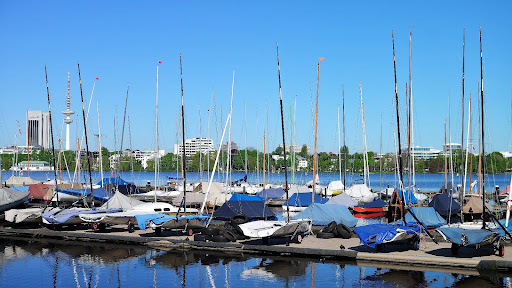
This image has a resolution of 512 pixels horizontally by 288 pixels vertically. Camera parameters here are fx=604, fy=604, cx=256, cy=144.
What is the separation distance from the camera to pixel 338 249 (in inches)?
1069

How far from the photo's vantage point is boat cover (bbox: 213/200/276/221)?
38.4 m

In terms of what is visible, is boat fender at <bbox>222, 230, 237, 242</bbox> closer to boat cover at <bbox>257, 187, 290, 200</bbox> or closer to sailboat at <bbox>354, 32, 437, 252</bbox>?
sailboat at <bbox>354, 32, 437, 252</bbox>

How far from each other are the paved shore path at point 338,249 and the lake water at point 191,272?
48 cm

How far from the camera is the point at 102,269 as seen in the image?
26078mm

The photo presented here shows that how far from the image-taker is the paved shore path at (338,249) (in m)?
23.8

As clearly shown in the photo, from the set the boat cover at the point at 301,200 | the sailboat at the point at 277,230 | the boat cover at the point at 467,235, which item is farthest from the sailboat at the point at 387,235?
the boat cover at the point at 301,200

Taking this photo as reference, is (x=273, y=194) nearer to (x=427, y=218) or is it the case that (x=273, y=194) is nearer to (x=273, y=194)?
(x=273, y=194)

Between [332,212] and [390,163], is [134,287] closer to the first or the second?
[332,212]

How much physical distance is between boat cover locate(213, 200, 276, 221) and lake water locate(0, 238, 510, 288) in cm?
880

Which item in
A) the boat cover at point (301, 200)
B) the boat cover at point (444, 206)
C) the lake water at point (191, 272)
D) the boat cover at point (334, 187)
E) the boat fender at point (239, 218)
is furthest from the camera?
the boat cover at point (334, 187)

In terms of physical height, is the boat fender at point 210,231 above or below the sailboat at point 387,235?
below

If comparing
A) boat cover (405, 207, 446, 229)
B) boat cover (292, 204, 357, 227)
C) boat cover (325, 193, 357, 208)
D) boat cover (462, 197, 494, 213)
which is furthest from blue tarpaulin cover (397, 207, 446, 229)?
boat cover (325, 193, 357, 208)

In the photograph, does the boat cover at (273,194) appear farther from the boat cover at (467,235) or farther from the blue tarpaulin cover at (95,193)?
the boat cover at (467,235)

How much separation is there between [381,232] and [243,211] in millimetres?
13941
